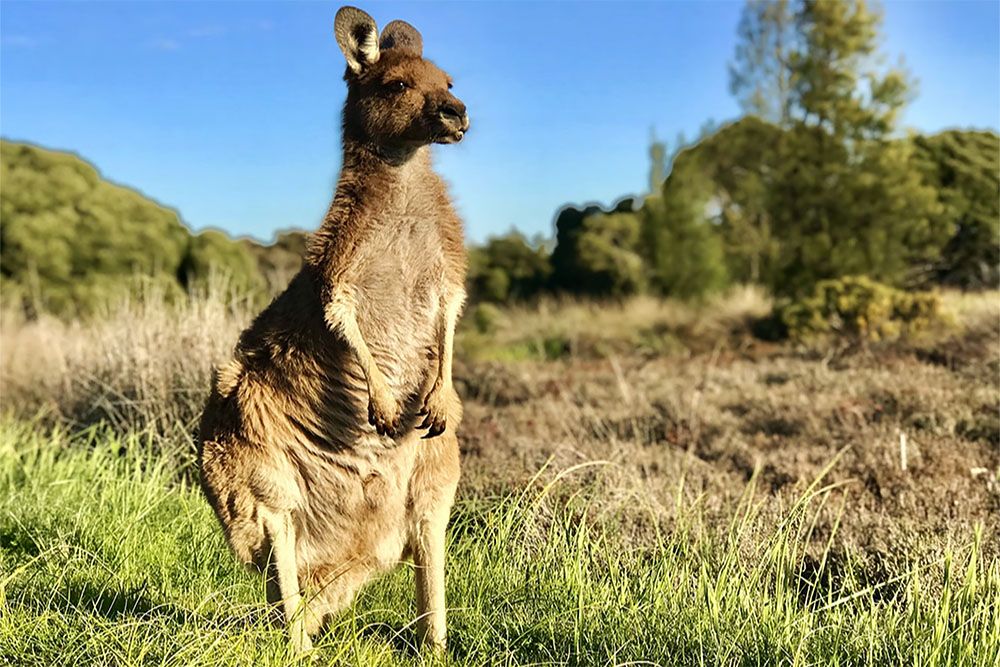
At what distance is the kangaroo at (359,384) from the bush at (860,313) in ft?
33.9

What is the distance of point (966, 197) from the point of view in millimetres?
21812

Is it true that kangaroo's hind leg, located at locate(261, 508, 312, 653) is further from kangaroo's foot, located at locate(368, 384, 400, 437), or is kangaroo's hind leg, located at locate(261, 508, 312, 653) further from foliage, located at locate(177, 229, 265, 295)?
foliage, located at locate(177, 229, 265, 295)

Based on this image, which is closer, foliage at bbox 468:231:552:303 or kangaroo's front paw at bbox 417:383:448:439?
kangaroo's front paw at bbox 417:383:448:439

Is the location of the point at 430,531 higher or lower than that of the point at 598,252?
lower

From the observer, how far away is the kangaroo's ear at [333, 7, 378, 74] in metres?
3.12

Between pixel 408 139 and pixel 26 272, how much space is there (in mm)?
16104

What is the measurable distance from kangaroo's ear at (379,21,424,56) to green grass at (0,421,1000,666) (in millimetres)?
1785

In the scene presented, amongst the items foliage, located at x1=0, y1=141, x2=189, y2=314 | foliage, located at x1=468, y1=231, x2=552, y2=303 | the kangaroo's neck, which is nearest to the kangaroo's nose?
the kangaroo's neck

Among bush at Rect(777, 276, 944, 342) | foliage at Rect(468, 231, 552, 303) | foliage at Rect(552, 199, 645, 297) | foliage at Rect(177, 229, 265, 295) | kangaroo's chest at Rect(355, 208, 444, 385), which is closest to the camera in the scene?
kangaroo's chest at Rect(355, 208, 444, 385)

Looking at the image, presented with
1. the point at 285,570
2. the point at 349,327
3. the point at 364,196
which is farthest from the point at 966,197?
the point at 285,570

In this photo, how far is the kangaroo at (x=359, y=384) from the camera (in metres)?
3.08

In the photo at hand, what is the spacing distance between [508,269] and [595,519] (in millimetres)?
27500

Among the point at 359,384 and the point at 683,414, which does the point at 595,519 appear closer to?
the point at 359,384

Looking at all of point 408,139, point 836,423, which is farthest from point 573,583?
point 836,423
